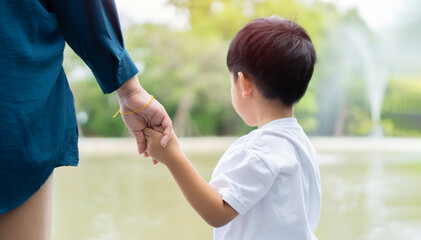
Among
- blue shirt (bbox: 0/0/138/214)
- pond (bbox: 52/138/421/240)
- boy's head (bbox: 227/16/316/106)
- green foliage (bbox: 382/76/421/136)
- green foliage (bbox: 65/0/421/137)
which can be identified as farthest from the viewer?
green foliage (bbox: 382/76/421/136)

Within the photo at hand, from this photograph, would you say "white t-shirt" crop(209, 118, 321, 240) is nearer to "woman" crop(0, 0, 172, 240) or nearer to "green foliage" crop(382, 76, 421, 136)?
"woman" crop(0, 0, 172, 240)

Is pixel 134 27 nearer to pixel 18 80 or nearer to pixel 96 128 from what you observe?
pixel 96 128

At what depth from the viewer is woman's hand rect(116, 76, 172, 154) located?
680mm

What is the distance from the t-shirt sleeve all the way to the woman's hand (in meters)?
0.11

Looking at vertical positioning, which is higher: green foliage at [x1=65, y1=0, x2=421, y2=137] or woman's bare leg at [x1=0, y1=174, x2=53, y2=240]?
woman's bare leg at [x1=0, y1=174, x2=53, y2=240]

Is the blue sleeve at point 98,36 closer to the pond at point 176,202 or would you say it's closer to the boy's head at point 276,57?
the boy's head at point 276,57

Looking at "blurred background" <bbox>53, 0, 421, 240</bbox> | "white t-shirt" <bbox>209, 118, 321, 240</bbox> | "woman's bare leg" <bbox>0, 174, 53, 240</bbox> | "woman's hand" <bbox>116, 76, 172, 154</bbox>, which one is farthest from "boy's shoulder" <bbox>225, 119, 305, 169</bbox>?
"blurred background" <bbox>53, 0, 421, 240</bbox>

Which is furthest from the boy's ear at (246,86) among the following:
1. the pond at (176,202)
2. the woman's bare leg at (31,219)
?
the pond at (176,202)

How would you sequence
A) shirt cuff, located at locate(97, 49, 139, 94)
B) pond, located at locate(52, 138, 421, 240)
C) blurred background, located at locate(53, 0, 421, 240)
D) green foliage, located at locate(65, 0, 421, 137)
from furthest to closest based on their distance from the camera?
green foliage, located at locate(65, 0, 421, 137) < blurred background, located at locate(53, 0, 421, 240) < pond, located at locate(52, 138, 421, 240) < shirt cuff, located at locate(97, 49, 139, 94)

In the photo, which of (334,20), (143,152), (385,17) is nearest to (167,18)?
(334,20)

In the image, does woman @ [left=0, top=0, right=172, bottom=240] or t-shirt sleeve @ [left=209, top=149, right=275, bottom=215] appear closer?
woman @ [left=0, top=0, right=172, bottom=240]

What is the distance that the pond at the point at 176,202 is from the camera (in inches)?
87.8

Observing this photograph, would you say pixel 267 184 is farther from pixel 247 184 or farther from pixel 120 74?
pixel 120 74

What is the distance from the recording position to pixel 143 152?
0.74 m
